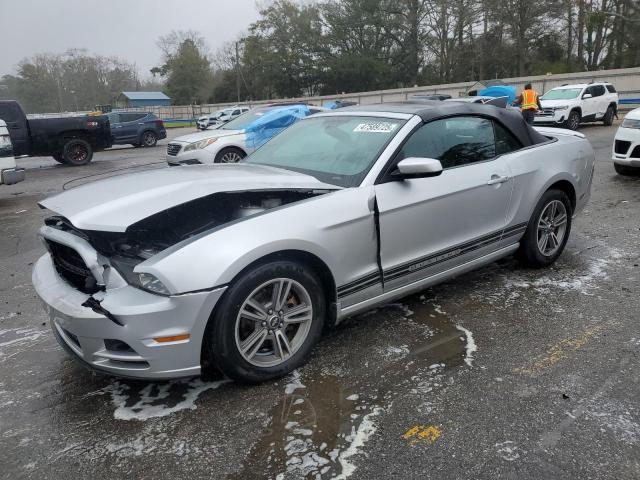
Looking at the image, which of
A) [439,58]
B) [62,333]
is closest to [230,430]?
[62,333]

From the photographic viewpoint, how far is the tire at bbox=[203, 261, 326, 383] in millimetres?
2623

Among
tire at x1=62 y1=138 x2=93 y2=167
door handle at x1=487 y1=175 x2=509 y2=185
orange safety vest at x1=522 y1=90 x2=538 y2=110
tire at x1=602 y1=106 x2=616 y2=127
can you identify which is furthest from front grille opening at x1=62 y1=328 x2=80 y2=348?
tire at x1=602 y1=106 x2=616 y2=127

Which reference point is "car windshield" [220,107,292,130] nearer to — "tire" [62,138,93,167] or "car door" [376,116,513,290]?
"tire" [62,138,93,167]

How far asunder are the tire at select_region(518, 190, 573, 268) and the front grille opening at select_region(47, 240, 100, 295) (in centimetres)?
341

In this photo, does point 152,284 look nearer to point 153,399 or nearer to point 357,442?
point 153,399

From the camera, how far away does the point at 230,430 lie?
2.51m

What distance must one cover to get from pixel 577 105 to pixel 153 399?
18846 mm

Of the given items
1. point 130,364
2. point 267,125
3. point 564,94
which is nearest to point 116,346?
point 130,364

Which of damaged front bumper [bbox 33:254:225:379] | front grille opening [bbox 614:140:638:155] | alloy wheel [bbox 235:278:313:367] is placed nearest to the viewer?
damaged front bumper [bbox 33:254:225:379]

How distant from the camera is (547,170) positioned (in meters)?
4.32

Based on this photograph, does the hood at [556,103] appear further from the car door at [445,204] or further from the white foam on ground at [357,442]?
the white foam on ground at [357,442]

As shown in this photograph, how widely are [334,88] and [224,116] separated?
25.7 metres

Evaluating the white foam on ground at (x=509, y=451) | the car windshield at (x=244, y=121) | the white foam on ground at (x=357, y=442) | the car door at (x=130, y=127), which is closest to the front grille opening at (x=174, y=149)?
the car windshield at (x=244, y=121)

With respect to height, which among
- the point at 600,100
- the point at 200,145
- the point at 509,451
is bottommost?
the point at 509,451
